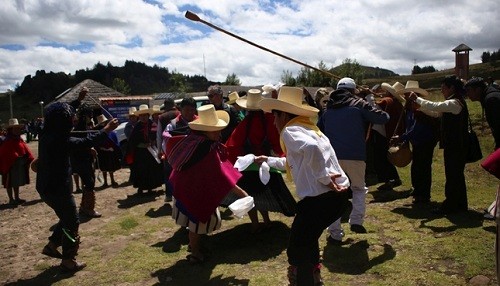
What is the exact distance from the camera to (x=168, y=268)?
5031 mm

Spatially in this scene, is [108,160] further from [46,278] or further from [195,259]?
[195,259]

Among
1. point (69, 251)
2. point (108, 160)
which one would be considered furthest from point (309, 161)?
point (108, 160)

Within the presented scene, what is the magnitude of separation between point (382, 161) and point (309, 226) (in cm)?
523

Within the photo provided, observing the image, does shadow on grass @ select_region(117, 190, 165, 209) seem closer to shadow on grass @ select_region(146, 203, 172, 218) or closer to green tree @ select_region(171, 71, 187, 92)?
shadow on grass @ select_region(146, 203, 172, 218)

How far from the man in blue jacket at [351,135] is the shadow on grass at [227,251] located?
0.84m

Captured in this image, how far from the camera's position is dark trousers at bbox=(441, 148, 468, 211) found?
602cm

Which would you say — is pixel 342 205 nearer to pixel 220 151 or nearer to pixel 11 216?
pixel 220 151

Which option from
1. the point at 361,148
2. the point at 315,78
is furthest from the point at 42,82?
the point at 361,148

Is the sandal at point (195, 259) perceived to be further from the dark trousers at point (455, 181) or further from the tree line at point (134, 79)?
the tree line at point (134, 79)

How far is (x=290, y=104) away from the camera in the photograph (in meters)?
A: 3.72

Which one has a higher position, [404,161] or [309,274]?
[404,161]

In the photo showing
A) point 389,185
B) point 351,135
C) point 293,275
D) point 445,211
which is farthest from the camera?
point 389,185

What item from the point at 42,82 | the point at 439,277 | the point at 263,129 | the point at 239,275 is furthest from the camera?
the point at 42,82

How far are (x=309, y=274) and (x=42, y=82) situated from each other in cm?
9093
